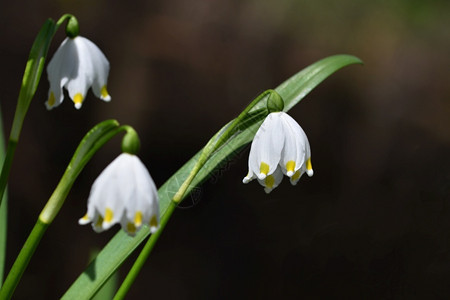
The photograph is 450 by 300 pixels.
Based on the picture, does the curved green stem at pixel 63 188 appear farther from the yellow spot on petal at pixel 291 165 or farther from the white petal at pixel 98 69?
the yellow spot on petal at pixel 291 165

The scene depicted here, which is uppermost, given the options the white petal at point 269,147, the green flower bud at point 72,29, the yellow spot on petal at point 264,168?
the green flower bud at point 72,29

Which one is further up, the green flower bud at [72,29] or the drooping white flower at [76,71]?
the green flower bud at [72,29]

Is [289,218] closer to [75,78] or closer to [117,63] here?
[117,63]

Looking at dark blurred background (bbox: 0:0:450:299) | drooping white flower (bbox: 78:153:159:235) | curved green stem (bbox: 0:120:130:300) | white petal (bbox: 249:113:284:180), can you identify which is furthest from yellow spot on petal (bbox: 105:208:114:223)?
dark blurred background (bbox: 0:0:450:299)

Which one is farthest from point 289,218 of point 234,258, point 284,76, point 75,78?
point 75,78


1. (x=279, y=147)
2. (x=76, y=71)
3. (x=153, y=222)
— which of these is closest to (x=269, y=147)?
(x=279, y=147)

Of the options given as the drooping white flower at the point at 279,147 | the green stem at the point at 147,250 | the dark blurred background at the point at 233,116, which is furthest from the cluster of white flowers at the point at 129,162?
the dark blurred background at the point at 233,116
